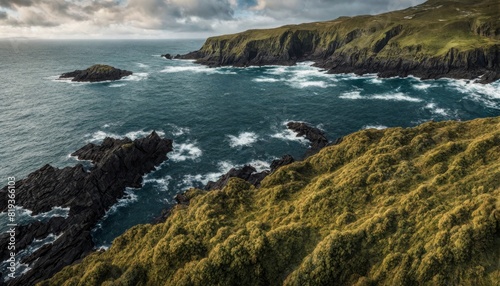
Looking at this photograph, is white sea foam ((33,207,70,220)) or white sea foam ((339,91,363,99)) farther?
white sea foam ((339,91,363,99))

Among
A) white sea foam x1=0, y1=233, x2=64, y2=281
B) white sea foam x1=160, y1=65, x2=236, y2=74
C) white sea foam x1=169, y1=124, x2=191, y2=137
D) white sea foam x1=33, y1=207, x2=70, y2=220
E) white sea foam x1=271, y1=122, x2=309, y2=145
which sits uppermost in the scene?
white sea foam x1=160, y1=65, x2=236, y2=74

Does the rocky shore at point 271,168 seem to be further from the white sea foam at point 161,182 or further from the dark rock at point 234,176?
the white sea foam at point 161,182

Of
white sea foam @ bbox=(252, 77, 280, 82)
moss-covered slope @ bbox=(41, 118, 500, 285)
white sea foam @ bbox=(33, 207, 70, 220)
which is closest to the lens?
moss-covered slope @ bbox=(41, 118, 500, 285)

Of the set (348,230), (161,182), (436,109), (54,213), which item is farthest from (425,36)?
(54,213)

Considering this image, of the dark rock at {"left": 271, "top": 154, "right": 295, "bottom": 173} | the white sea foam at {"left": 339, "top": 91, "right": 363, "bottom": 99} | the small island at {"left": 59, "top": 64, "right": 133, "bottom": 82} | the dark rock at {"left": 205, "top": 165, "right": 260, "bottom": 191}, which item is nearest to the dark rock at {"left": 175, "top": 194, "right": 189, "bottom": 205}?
the dark rock at {"left": 205, "top": 165, "right": 260, "bottom": 191}

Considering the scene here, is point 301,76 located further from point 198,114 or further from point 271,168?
point 271,168

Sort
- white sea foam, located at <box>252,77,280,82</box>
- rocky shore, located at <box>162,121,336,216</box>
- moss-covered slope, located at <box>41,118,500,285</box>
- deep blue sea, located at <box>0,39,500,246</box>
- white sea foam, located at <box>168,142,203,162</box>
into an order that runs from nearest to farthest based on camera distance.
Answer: moss-covered slope, located at <box>41,118,500,285</box> < rocky shore, located at <box>162,121,336,216</box> < deep blue sea, located at <box>0,39,500,246</box> < white sea foam, located at <box>168,142,203,162</box> < white sea foam, located at <box>252,77,280,82</box>

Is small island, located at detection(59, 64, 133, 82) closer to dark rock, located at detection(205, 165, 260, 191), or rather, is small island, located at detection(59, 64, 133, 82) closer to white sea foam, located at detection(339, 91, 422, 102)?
white sea foam, located at detection(339, 91, 422, 102)

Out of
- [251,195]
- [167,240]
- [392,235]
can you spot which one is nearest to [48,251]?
[167,240]
